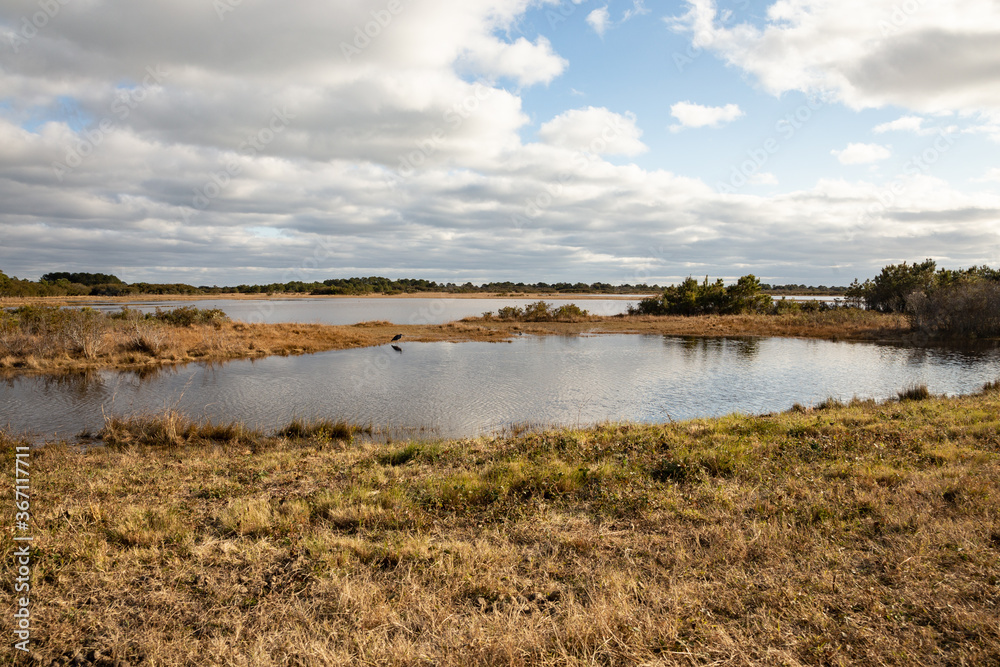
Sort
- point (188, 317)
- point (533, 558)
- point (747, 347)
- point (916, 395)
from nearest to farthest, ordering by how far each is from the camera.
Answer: point (533, 558) → point (916, 395) → point (747, 347) → point (188, 317)

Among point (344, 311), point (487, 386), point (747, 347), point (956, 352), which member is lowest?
point (487, 386)

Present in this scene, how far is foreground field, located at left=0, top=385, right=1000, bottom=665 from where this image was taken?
166 inches

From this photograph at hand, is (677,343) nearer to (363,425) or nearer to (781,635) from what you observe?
(363,425)

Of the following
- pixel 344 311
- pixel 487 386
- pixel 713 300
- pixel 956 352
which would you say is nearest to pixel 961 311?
pixel 956 352

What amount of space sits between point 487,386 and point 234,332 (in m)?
27.4

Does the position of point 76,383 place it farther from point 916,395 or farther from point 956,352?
point 956,352

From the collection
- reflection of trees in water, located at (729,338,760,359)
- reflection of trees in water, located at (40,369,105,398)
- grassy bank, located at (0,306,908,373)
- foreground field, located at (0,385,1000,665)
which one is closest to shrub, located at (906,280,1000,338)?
grassy bank, located at (0,306,908,373)

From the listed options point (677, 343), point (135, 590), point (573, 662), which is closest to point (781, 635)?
point (573, 662)

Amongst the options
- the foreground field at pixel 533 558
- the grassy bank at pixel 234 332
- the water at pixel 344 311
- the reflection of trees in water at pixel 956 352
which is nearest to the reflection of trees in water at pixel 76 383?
the grassy bank at pixel 234 332

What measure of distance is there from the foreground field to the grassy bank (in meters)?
22.5

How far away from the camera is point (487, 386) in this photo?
23234 millimetres

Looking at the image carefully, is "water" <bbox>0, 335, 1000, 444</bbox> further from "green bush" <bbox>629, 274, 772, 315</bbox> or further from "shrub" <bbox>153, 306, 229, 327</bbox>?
"green bush" <bbox>629, 274, 772, 315</bbox>

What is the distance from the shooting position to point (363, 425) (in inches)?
646

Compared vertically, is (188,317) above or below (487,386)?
above
